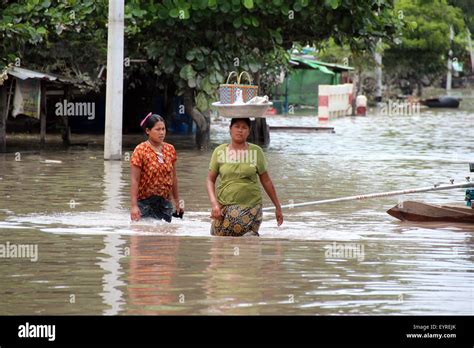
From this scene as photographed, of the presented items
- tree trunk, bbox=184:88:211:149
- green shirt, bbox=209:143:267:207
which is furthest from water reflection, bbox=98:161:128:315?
tree trunk, bbox=184:88:211:149

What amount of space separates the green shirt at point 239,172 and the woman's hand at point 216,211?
9 centimetres

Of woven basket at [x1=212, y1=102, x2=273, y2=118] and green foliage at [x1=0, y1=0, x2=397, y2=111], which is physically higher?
green foliage at [x1=0, y1=0, x2=397, y2=111]

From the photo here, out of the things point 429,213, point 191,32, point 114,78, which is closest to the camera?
point 429,213

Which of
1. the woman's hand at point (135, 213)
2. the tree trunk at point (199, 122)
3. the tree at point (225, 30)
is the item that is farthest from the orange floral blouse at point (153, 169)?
the tree trunk at point (199, 122)

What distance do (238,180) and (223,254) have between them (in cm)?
85

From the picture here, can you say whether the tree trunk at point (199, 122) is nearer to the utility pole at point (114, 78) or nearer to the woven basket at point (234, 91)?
the utility pole at point (114, 78)

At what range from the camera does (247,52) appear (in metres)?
28.2

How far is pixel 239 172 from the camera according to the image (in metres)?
11.5

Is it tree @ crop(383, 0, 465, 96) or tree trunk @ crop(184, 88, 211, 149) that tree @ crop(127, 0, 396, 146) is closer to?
tree trunk @ crop(184, 88, 211, 149)

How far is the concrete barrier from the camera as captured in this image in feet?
143

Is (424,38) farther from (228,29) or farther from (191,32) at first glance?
(191,32)

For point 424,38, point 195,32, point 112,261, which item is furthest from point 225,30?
point 424,38

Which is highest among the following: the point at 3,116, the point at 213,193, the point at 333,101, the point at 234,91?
the point at 234,91

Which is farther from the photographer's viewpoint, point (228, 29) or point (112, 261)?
point (228, 29)
